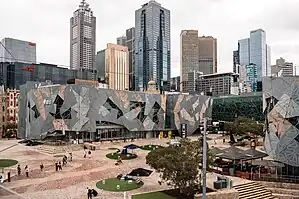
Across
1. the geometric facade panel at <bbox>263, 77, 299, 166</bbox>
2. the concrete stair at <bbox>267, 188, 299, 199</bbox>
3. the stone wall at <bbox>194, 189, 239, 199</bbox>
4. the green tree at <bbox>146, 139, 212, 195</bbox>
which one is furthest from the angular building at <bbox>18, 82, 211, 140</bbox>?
A: the concrete stair at <bbox>267, 188, 299, 199</bbox>

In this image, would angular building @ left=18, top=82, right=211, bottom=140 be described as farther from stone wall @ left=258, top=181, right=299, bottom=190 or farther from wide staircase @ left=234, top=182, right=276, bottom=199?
stone wall @ left=258, top=181, right=299, bottom=190

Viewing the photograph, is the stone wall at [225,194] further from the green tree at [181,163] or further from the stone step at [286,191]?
the stone step at [286,191]

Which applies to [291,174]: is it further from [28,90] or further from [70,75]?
[70,75]

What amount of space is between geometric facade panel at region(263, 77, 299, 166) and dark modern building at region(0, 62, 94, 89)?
467 ft

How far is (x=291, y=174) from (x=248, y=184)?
5.87 metres

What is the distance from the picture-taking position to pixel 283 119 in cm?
3312

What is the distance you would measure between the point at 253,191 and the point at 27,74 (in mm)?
162357

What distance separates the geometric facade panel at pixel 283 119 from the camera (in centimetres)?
3212

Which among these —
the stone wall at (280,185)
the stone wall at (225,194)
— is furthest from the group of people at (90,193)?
the stone wall at (280,185)

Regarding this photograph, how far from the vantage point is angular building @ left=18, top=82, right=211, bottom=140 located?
69.9 meters

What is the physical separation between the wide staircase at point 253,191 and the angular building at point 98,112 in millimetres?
45627

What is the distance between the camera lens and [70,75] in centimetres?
18762

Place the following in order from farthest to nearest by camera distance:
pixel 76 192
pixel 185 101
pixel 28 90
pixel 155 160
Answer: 1. pixel 185 101
2. pixel 28 90
3. pixel 76 192
4. pixel 155 160

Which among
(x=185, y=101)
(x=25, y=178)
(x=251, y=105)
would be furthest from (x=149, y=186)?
(x=251, y=105)
